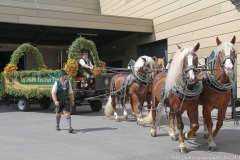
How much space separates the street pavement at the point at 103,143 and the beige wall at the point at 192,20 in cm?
512

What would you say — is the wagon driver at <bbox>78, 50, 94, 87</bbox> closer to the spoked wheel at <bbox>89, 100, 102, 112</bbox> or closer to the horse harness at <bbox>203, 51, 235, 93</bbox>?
the spoked wheel at <bbox>89, 100, 102, 112</bbox>

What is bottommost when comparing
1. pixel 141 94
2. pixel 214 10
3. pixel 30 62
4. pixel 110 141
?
pixel 110 141

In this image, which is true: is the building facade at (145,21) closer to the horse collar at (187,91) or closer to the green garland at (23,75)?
the green garland at (23,75)

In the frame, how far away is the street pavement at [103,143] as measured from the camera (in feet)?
18.8

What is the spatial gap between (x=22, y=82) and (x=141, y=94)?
6032mm

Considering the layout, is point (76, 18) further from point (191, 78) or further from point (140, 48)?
point (191, 78)

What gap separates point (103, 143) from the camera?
6844mm

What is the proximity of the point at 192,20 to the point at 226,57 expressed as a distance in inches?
390

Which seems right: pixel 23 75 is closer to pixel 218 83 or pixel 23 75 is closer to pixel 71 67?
pixel 71 67

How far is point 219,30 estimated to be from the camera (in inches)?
527

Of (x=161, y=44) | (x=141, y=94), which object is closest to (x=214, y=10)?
(x=161, y=44)

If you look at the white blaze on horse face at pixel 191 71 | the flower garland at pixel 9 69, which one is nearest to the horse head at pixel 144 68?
the white blaze on horse face at pixel 191 71

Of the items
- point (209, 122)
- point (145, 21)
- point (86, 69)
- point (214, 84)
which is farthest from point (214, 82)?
point (145, 21)

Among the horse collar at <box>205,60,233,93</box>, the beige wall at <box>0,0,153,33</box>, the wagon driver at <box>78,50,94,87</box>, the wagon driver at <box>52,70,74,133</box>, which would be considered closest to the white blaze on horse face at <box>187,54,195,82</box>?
the horse collar at <box>205,60,233,93</box>
